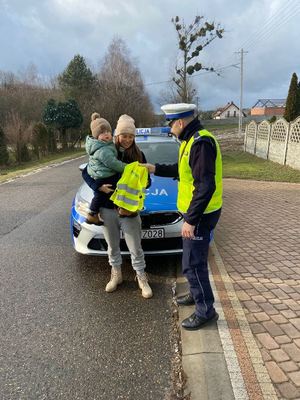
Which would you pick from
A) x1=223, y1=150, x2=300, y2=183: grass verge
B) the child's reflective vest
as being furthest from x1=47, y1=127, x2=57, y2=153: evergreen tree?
the child's reflective vest

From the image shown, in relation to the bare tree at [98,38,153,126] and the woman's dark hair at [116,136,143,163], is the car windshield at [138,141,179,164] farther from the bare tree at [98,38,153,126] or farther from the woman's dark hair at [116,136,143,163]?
the bare tree at [98,38,153,126]

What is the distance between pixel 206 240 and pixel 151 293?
1.11m

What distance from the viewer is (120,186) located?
3271mm

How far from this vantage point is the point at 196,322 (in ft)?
9.73

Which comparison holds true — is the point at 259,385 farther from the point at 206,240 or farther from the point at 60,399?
the point at 60,399

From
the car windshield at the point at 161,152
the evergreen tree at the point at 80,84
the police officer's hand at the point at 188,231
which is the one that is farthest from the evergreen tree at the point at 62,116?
the police officer's hand at the point at 188,231

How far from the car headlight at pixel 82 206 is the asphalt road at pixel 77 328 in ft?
2.40

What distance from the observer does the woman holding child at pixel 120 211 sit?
10.8 feet

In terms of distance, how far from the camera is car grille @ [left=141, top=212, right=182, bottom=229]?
152 inches

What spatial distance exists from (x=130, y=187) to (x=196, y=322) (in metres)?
1.33

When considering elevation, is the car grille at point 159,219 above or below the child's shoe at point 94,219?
below

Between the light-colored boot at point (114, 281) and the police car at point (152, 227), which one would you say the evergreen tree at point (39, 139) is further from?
the light-colored boot at point (114, 281)

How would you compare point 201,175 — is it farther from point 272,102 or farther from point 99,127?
point 272,102

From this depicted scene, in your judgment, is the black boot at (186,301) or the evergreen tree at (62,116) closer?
the black boot at (186,301)
